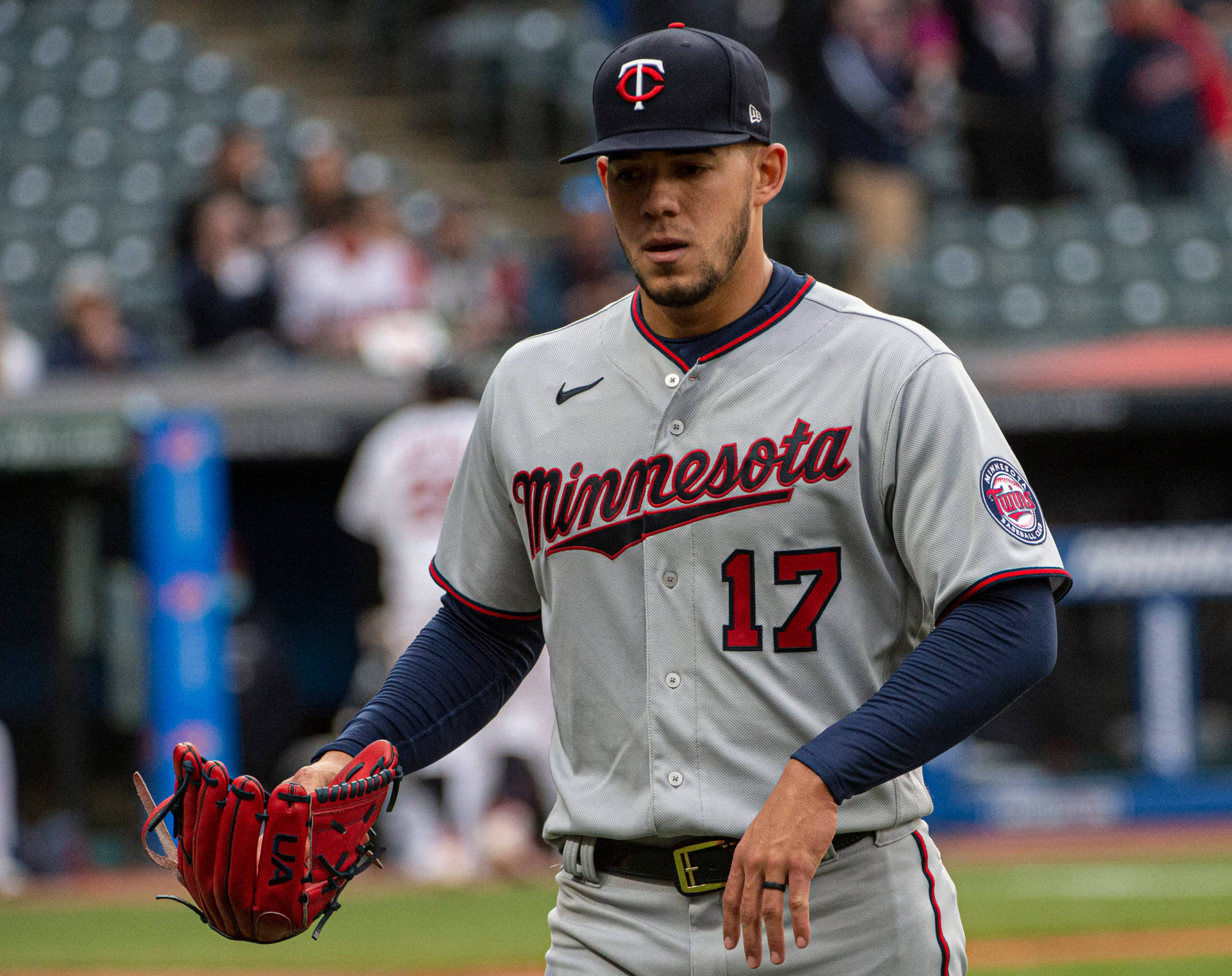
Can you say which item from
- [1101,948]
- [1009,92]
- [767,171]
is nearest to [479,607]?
[767,171]

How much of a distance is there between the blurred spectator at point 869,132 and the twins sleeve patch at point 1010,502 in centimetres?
679

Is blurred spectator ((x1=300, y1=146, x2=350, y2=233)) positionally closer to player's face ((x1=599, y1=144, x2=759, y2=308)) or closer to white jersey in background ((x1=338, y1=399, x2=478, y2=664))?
white jersey in background ((x1=338, y1=399, x2=478, y2=664))

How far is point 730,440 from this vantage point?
2.15m

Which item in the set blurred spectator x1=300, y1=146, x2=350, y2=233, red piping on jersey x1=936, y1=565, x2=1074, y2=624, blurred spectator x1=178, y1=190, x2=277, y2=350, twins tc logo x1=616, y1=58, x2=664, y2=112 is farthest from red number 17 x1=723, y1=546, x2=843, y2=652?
blurred spectator x1=300, y1=146, x2=350, y2=233

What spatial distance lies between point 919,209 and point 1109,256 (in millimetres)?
971

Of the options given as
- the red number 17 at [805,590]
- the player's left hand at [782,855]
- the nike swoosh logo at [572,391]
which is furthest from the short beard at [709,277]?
the player's left hand at [782,855]

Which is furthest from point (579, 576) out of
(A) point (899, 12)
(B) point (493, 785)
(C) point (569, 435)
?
(A) point (899, 12)

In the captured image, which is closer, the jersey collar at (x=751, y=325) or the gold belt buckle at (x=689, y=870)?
the gold belt buckle at (x=689, y=870)

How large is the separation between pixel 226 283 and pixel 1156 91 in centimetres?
487

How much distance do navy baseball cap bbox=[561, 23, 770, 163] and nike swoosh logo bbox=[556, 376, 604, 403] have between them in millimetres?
290

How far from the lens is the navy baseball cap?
2082 mm

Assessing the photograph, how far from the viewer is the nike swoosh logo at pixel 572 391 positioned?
2.28m

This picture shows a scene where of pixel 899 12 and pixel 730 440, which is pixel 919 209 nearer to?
pixel 899 12

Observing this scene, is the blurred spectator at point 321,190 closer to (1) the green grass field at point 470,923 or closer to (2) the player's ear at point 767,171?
(1) the green grass field at point 470,923
